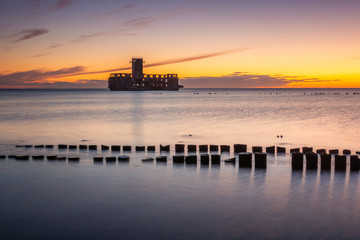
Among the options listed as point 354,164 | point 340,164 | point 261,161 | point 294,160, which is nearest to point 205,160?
point 261,161

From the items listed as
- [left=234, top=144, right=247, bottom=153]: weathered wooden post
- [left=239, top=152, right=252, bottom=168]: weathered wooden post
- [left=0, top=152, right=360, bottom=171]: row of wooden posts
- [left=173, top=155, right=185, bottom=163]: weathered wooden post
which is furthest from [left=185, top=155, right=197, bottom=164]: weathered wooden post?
[left=234, top=144, right=247, bottom=153]: weathered wooden post

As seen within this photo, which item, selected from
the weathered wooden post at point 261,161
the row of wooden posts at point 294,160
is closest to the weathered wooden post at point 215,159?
the row of wooden posts at point 294,160

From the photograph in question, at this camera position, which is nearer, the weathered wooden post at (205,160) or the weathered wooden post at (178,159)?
the weathered wooden post at (205,160)

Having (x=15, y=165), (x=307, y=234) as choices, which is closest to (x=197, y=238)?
(x=307, y=234)

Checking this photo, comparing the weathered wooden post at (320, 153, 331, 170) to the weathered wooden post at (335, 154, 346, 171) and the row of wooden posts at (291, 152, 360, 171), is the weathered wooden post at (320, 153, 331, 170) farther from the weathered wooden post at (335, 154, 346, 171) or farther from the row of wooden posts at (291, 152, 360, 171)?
the weathered wooden post at (335, 154, 346, 171)

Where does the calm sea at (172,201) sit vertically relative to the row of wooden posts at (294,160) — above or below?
below

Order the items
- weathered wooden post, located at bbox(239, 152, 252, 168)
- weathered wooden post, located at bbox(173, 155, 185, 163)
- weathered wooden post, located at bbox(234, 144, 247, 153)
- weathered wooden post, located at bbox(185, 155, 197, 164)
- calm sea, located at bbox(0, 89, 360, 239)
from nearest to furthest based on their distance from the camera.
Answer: calm sea, located at bbox(0, 89, 360, 239) < weathered wooden post, located at bbox(239, 152, 252, 168) < weathered wooden post, located at bbox(185, 155, 197, 164) < weathered wooden post, located at bbox(173, 155, 185, 163) < weathered wooden post, located at bbox(234, 144, 247, 153)

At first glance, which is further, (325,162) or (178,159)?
(178,159)

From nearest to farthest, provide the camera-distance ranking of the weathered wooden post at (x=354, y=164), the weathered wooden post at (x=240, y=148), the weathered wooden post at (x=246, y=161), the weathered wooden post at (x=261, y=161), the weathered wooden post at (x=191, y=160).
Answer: the weathered wooden post at (x=354, y=164) → the weathered wooden post at (x=261, y=161) → the weathered wooden post at (x=246, y=161) → the weathered wooden post at (x=191, y=160) → the weathered wooden post at (x=240, y=148)

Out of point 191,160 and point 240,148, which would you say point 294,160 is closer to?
point 240,148

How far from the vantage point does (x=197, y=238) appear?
9.51 m

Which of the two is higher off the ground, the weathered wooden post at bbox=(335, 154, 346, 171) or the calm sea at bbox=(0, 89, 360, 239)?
the weathered wooden post at bbox=(335, 154, 346, 171)

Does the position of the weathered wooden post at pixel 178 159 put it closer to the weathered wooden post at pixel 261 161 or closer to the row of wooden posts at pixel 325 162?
the weathered wooden post at pixel 261 161

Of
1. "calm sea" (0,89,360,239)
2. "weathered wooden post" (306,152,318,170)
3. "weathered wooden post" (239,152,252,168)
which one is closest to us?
"calm sea" (0,89,360,239)
